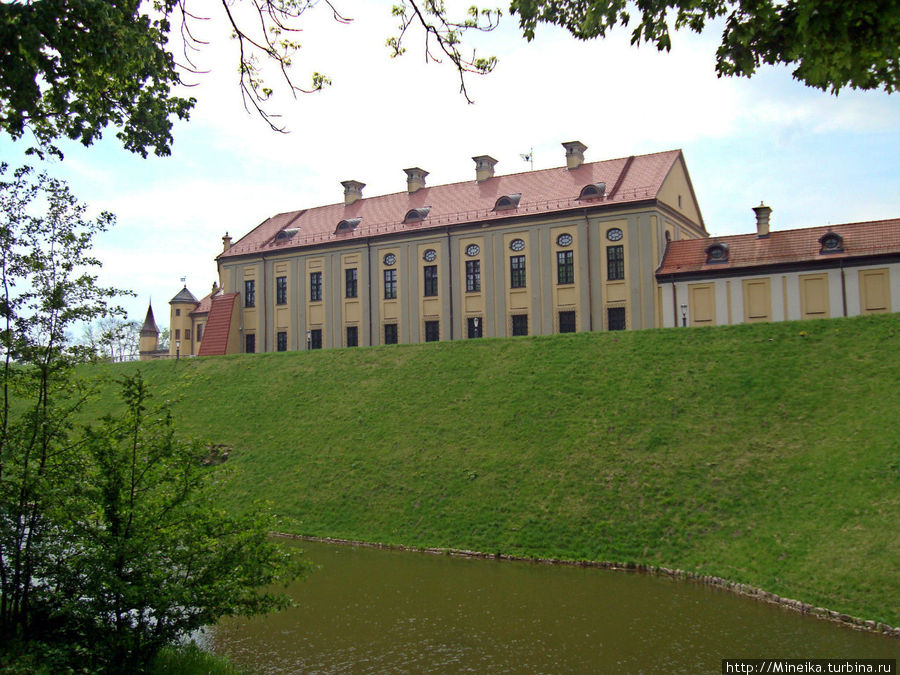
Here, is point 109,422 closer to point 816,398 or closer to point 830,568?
point 830,568

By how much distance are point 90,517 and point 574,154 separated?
133ft

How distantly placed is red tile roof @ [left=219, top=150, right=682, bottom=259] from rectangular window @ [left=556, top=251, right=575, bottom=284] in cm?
252

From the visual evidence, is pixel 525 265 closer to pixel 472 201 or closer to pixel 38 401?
pixel 472 201

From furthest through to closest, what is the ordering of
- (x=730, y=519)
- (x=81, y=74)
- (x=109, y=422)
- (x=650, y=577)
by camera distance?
1. (x=730, y=519)
2. (x=650, y=577)
3. (x=109, y=422)
4. (x=81, y=74)

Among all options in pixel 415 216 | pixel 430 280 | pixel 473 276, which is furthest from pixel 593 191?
pixel 415 216

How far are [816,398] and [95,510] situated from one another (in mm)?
22071

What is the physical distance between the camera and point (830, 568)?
1630 cm

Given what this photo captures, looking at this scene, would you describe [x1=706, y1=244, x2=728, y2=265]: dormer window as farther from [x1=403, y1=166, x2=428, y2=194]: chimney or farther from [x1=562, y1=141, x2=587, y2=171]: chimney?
[x1=403, y1=166, x2=428, y2=194]: chimney

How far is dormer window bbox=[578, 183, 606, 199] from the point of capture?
41625 mm

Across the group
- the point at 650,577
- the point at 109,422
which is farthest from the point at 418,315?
the point at 109,422

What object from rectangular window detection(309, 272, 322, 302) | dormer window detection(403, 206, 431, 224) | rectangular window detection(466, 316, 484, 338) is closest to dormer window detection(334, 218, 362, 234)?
rectangular window detection(309, 272, 322, 302)

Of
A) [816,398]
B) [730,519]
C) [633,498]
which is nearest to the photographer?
[730,519]

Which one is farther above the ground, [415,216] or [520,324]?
[415,216]

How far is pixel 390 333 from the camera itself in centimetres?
4647
